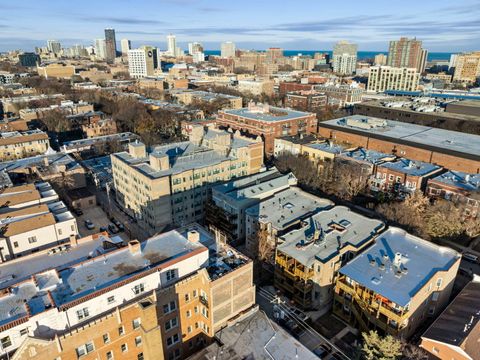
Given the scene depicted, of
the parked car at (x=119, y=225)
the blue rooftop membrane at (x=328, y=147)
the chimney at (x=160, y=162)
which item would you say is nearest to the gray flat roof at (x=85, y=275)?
the chimney at (x=160, y=162)

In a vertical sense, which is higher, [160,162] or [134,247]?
[160,162]

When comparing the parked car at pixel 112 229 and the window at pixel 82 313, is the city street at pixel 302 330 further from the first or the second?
the parked car at pixel 112 229

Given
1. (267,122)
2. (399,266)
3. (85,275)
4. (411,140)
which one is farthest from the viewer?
(267,122)

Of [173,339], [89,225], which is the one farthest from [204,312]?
[89,225]

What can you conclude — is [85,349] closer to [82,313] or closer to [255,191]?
[82,313]

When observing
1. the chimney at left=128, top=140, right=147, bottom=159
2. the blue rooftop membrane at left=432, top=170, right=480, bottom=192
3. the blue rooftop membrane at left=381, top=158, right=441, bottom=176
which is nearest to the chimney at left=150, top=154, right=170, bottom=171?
the chimney at left=128, top=140, right=147, bottom=159

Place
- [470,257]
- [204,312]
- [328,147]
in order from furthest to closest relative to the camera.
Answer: [328,147], [470,257], [204,312]
